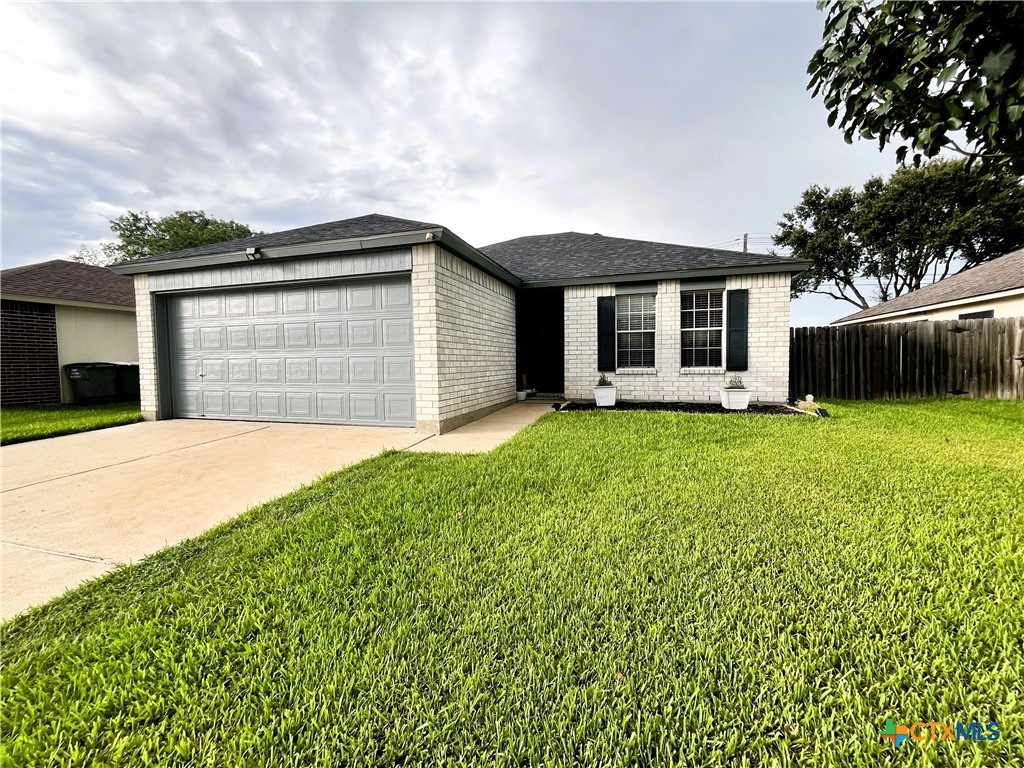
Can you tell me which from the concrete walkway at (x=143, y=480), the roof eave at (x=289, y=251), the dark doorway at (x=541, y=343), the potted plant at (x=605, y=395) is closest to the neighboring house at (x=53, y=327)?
the roof eave at (x=289, y=251)

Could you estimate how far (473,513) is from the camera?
296 centimetres

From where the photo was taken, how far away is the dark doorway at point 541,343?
10.3 meters

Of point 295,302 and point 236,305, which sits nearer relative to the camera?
point 295,302

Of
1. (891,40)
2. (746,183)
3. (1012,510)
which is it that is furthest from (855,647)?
(746,183)

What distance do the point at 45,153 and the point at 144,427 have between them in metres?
5.15

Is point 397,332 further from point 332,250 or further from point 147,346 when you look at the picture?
point 147,346

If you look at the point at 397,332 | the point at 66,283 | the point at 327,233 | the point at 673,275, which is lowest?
the point at 397,332

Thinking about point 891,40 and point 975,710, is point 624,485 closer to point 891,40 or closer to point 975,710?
point 975,710

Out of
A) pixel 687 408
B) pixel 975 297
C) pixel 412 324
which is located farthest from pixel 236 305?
pixel 975 297

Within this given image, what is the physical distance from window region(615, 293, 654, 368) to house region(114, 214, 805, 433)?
0.03 metres

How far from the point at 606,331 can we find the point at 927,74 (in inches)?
262

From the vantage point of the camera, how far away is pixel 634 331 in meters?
8.78

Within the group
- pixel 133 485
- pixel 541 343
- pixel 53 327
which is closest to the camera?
pixel 133 485

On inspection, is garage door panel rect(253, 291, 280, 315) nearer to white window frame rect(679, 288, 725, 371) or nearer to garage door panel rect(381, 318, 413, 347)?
garage door panel rect(381, 318, 413, 347)
